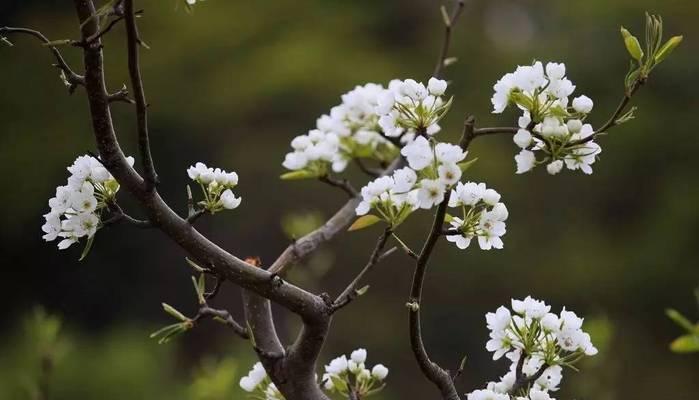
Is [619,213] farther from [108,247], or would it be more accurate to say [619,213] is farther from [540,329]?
[540,329]

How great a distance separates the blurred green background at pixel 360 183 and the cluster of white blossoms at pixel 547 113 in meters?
5.63

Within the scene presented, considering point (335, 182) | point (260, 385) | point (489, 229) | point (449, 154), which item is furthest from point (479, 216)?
point (335, 182)

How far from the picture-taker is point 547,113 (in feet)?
2.94

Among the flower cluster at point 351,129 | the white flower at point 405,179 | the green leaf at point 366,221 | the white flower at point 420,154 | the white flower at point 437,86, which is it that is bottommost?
the white flower at point 405,179

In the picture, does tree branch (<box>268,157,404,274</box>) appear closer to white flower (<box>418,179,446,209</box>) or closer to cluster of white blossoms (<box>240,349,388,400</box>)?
cluster of white blossoms (<box>240,349,388,400</box>)

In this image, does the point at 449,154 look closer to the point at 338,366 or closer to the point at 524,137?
the point at 524,137

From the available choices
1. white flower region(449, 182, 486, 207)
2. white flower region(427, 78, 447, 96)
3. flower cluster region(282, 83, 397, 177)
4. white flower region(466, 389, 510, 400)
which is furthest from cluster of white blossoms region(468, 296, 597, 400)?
flower cluster region(282, 83, 397, 177)

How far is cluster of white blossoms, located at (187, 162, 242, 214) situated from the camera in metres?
0.94

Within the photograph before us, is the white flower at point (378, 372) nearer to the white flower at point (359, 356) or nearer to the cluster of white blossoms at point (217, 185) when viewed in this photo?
the white flower at point (359, 356)

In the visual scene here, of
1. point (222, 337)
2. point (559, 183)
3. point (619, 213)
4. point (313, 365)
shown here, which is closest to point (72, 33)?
point (222, 337)

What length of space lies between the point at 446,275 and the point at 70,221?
20.8 feet

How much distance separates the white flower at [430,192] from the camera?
81cm

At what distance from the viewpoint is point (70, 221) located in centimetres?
90

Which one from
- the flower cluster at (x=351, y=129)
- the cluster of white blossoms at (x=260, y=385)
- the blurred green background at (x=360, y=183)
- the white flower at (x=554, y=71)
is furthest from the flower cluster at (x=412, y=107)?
the blurred green background at (x=360, y=183)
